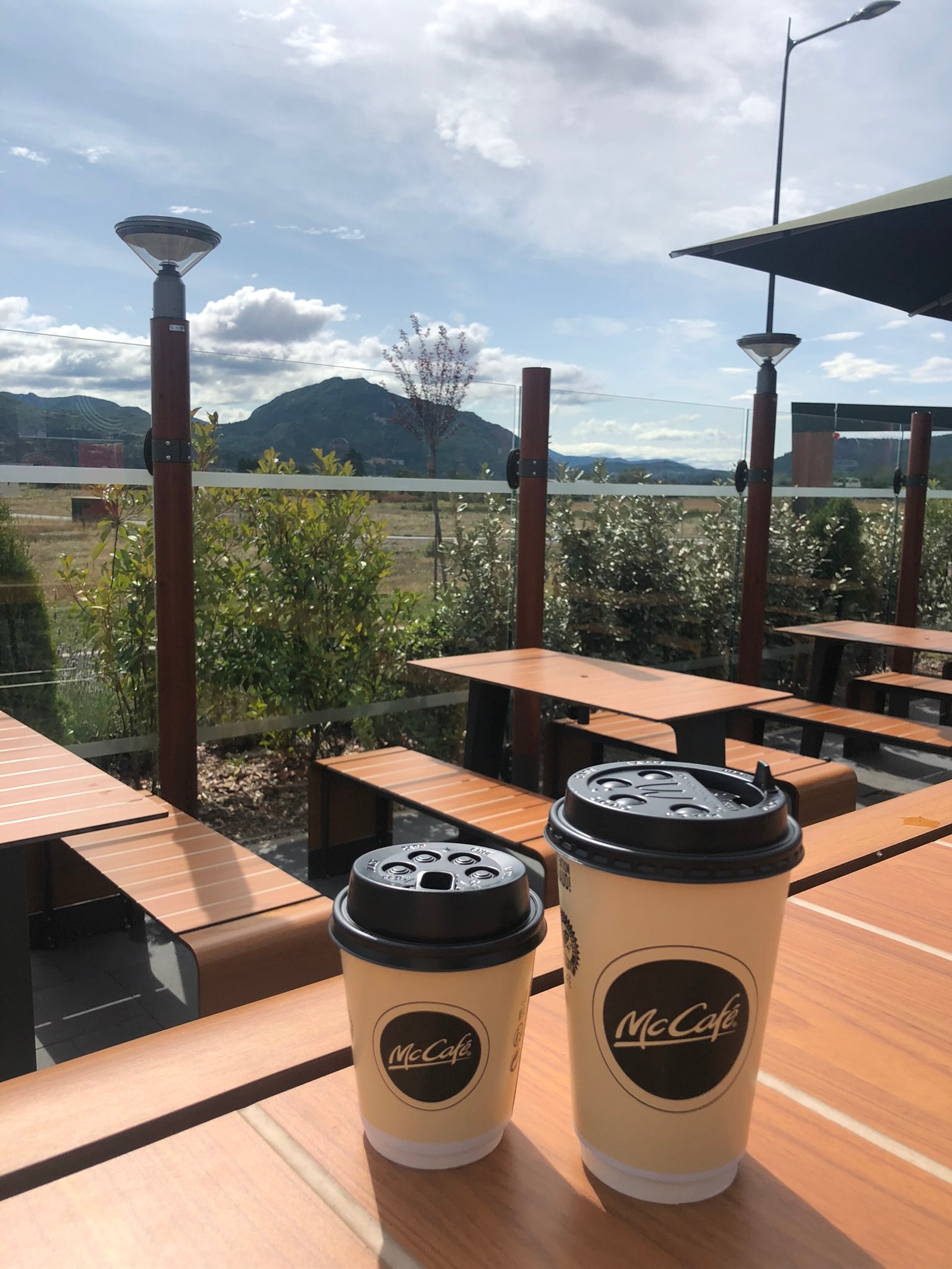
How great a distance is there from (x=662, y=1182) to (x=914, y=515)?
26.4ft

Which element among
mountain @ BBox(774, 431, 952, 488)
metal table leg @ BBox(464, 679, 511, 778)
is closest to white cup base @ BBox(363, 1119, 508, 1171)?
metal table leg @ BBox(464, 679, 511, 778)

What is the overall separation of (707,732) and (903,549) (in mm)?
5142

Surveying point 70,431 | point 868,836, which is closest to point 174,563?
point 70,431

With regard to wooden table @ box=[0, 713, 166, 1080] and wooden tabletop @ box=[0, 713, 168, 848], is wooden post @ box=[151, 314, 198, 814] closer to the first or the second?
wooden tabletop @ box=[0, 713, 168, 848]

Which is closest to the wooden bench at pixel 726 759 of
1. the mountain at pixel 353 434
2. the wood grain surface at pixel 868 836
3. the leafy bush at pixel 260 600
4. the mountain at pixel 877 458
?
the leafy bush at pixel 260 600

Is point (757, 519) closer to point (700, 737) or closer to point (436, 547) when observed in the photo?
point (436, 547)

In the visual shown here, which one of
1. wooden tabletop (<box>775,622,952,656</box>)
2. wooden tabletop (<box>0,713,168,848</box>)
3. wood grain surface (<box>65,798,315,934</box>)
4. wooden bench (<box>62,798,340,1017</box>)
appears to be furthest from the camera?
wooden tabletop (<box>775,622,952,656</box>)

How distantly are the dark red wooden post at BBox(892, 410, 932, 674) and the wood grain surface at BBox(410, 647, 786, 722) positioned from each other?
4.39 metres

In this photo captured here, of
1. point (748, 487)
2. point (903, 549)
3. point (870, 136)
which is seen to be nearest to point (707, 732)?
point (748, 487)

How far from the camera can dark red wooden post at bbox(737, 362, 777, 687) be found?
6.25 meters

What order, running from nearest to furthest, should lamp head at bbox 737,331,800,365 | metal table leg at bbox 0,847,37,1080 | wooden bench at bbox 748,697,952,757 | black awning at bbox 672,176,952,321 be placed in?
metal table leg at bbox 0,847,37,1080 → black awning at bbox 672,176,952,321 → wooden bench at bbox 748,697,952,757 → lamp head at bbox 737,331,800,365

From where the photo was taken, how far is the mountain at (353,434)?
425 cm

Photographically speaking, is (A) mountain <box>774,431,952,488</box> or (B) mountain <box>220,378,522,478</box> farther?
(A) mountain <box>774,431,952,488</box>

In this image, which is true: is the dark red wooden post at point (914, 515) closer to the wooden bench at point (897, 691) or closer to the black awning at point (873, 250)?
the wooden bench at point (897, 691)
